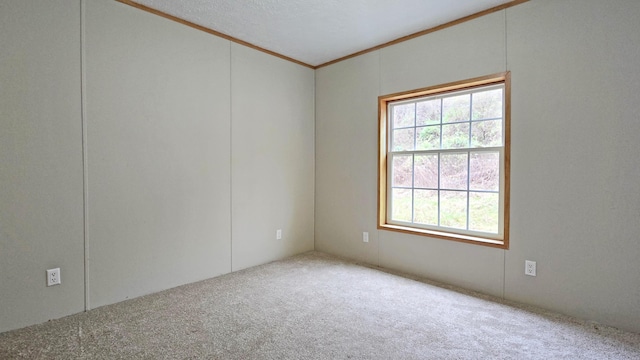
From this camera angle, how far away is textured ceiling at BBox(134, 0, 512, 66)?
8.58ft

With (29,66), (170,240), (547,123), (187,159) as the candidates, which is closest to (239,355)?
(170,240)

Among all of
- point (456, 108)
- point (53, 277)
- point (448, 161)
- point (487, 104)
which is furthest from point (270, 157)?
point (487, 104)

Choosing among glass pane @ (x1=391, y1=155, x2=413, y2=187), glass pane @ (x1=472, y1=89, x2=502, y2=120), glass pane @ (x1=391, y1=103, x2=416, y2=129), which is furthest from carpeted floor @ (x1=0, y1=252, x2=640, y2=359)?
glass pane @ (x1=391, y1=103, x2=416, y2=129)

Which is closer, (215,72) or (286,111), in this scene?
(215,72)

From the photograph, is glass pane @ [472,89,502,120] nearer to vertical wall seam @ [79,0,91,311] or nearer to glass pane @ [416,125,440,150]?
glass pane @ [416,125,440,150]

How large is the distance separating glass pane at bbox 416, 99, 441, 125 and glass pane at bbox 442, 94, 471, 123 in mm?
74

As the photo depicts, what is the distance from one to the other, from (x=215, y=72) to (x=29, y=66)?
1433 mm

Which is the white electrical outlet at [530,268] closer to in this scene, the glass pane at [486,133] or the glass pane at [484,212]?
the glass pane at [484,212]

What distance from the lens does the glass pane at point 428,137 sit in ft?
10.4

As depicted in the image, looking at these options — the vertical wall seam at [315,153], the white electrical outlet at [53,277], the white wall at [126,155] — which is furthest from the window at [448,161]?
the white electrical outlet at [53,277]

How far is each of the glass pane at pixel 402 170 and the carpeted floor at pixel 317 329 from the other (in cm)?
114

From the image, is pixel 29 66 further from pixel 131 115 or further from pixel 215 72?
pixel 215 72

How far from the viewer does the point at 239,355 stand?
1846mm

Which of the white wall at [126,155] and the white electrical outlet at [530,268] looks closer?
the white wall at [126,155]
